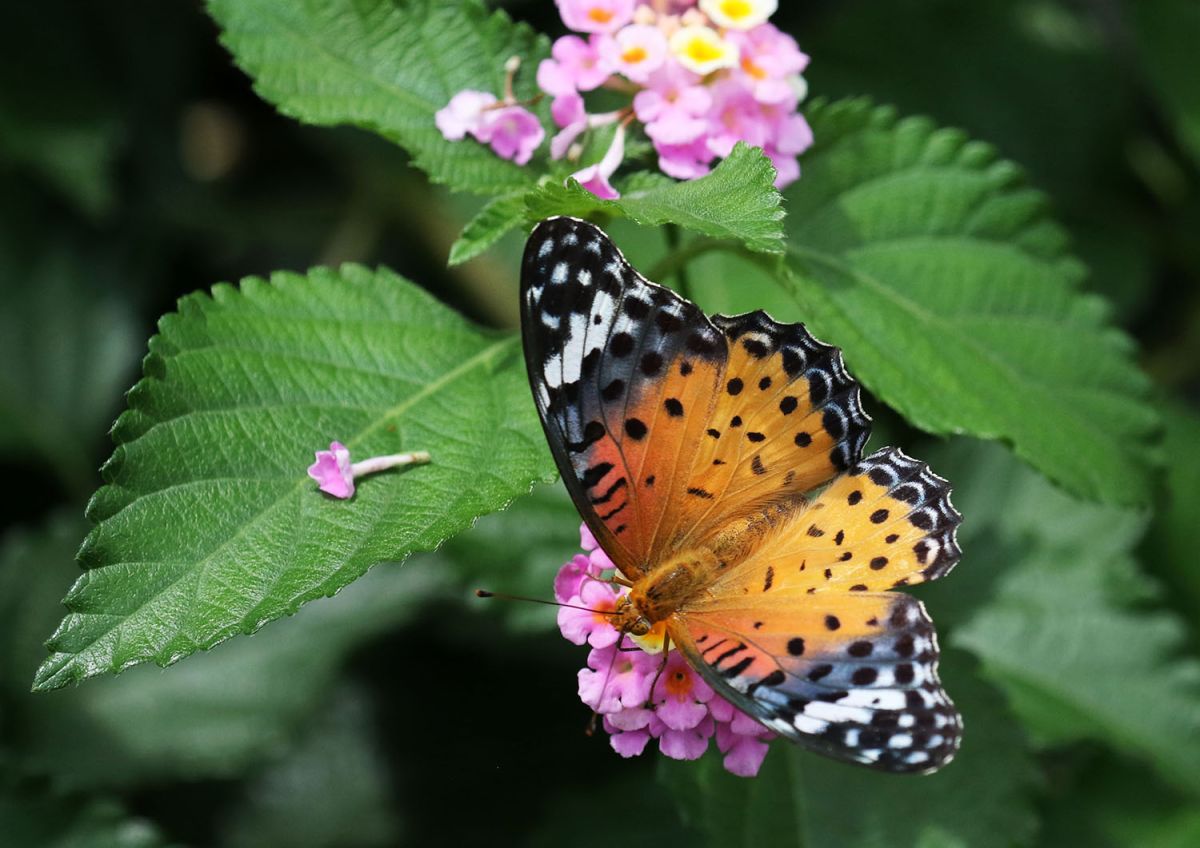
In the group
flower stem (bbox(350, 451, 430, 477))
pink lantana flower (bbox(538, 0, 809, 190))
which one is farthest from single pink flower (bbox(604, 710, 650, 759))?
pink lantana flower (bbox(538, 0, 809, 190))

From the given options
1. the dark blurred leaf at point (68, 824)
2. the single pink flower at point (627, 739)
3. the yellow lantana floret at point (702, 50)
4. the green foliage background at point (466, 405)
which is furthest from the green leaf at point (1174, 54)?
the dark blurred leaf at point (68, 824)

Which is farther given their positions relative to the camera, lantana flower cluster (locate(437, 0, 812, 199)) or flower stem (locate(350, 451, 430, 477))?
lantana flower cluster (locate(437, 0, 812, 199))

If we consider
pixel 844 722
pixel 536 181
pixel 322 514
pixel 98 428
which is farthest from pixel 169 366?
pixel 98 428

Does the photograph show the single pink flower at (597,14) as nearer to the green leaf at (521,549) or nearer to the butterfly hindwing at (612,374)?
the butterfly hindwing at (612,374)

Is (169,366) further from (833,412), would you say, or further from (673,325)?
(833,412)

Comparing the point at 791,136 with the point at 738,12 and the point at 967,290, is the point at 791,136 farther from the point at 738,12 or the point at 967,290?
the point at 967,290

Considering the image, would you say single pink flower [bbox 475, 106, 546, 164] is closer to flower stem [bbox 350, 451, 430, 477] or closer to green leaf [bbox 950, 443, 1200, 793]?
flower stem [bbox 350, 451, 430, 477]
